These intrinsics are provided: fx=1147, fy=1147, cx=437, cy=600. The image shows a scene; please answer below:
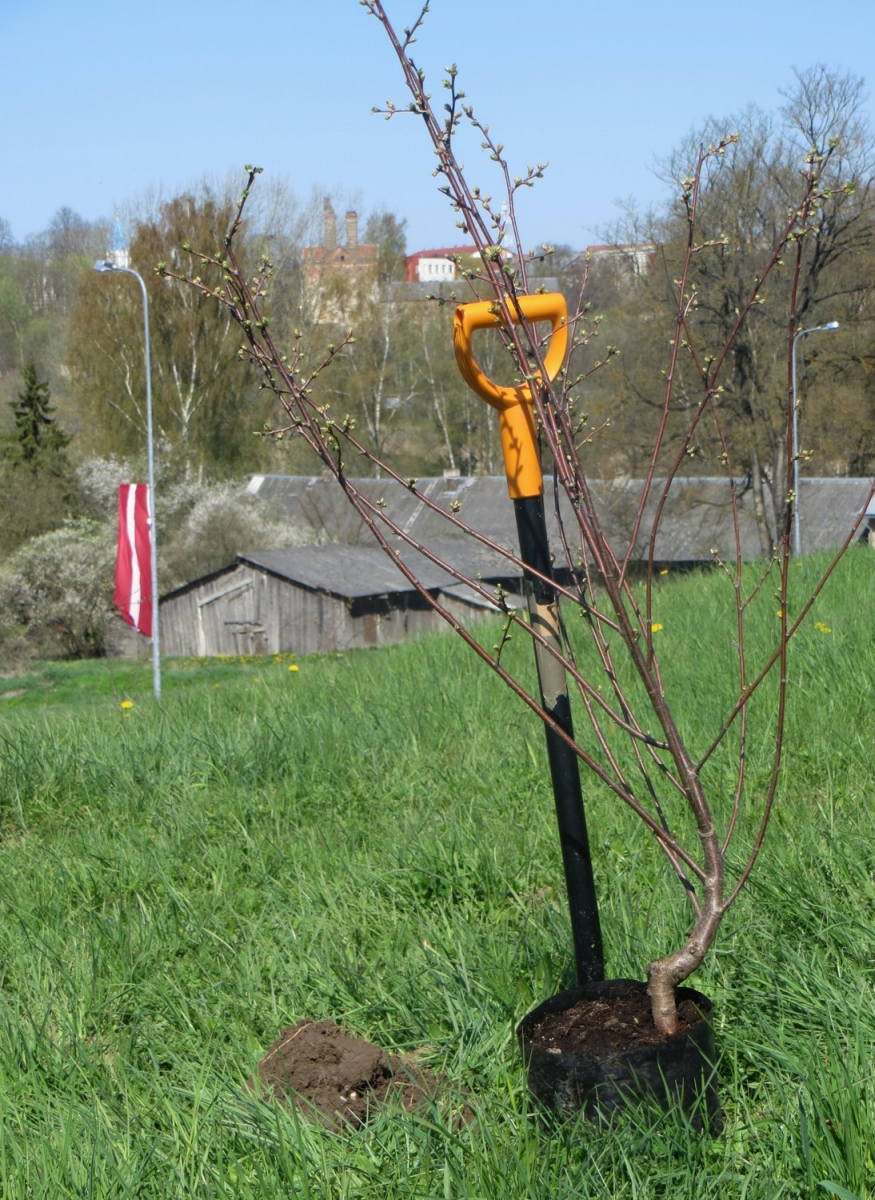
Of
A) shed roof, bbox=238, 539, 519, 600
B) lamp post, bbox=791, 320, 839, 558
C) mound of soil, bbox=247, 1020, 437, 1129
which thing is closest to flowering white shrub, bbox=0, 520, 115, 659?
shed roof, bbox=238, 539, 519, 600

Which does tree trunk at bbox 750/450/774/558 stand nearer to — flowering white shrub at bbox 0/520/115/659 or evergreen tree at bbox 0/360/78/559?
flowering white shrub at bbox 0/520/115/659

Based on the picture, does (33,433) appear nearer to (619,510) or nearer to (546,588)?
(619,510)

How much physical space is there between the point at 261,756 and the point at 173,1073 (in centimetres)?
237

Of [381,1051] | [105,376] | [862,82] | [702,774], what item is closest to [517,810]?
[702,774]

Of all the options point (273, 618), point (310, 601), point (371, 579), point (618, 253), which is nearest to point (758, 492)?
point (371, 579)

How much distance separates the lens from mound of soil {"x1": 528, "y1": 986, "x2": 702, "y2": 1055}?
217 centimetres

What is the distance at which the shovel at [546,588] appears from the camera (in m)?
2.39

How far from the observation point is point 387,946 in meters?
3.10

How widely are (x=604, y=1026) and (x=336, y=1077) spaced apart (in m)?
0.58

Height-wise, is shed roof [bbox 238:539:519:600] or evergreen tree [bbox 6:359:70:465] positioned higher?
evergreen tree [bbox 6:359:70:465]

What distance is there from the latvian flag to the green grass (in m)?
15.9

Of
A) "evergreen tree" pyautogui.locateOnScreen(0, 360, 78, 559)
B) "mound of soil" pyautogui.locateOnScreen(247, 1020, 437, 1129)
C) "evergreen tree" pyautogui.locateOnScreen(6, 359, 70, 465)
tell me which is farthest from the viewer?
"evergreen tree" pyautogui.locateOnScreen(6, 359, 70, 465)

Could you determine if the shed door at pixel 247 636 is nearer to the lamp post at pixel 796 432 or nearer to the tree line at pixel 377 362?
the tree line at pixel 377 362

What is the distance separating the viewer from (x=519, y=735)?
5.04 m
